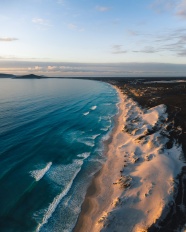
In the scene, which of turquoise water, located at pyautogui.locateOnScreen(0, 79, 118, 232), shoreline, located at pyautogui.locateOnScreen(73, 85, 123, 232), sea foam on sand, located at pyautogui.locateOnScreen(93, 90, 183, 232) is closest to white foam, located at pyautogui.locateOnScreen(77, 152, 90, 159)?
turquoise water, located at pyautogui.locateOnScreen(0, 79, 118, 232)

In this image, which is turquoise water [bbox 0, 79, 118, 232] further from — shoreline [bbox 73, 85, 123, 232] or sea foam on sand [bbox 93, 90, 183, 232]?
sea foam on sand [bbox 93, 90, 183, 232]

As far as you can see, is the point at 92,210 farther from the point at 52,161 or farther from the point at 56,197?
the point at 52,161

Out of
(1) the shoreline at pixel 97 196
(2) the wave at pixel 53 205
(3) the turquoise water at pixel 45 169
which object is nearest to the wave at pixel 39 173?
(3) the turquoise water at pixel 45 169

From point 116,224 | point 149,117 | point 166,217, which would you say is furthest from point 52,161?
point 149,117

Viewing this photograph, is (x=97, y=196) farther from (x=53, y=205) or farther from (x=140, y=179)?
(x=140, y=179)

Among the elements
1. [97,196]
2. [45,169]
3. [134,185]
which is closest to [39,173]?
[45,169]

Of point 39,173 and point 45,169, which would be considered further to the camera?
point 45,169

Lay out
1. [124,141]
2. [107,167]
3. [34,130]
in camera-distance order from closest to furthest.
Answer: [107,167] → [124,141] → [34,130]

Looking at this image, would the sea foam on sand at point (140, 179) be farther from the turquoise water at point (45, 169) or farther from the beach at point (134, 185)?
the turquoise water at point (45, 169)
